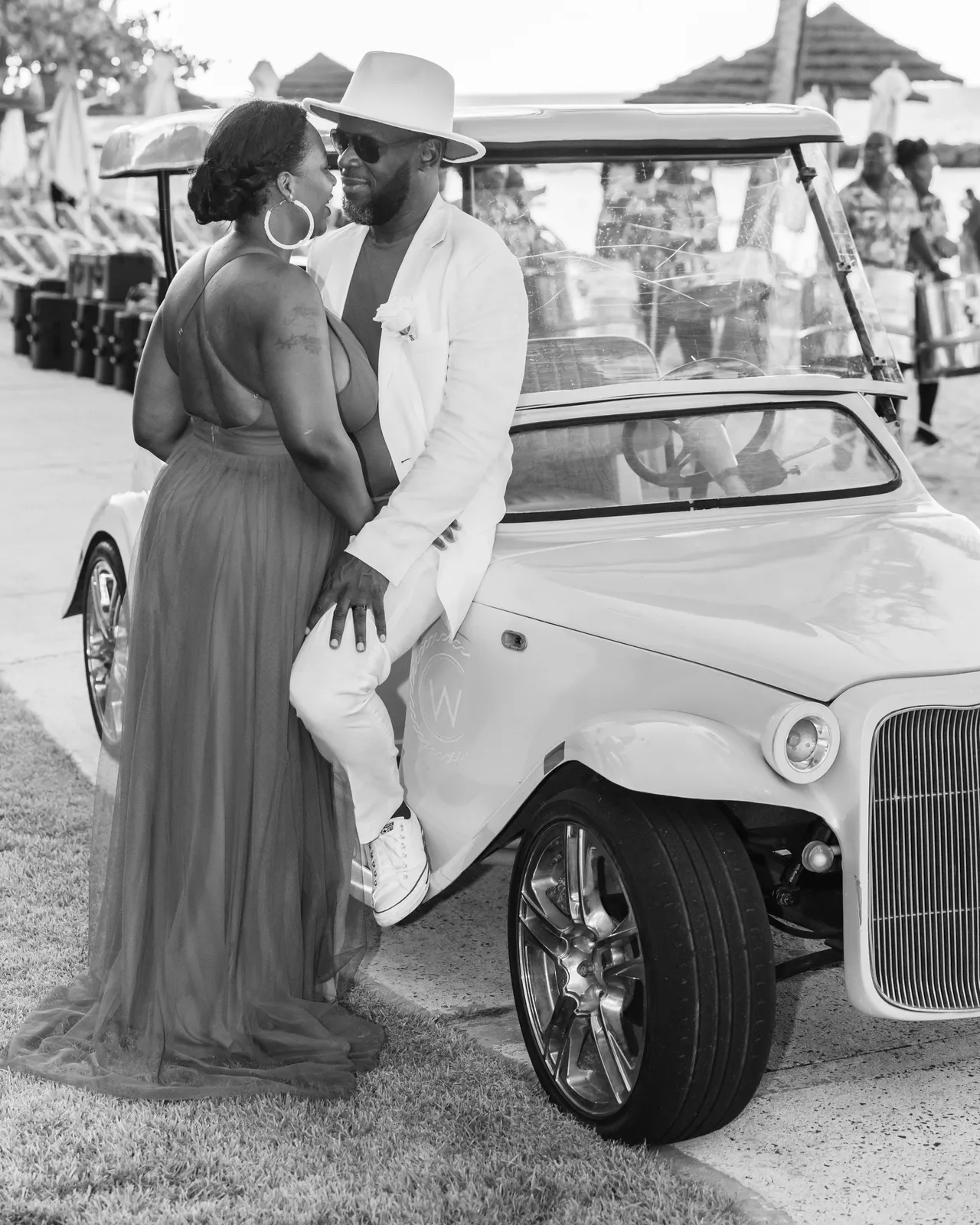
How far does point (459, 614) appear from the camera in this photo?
12.7 feet

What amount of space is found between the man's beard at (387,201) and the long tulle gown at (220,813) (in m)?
0.61

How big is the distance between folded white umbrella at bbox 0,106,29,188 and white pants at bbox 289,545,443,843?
92.7 feet

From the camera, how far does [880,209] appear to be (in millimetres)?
12234

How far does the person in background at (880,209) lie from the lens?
12.2m

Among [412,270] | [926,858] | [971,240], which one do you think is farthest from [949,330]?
[926,858]

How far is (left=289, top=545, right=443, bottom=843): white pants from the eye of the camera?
3691 millimetres

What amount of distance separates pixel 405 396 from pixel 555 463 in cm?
51

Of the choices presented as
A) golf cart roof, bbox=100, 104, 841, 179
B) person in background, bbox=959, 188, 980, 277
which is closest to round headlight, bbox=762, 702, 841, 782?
golf cart roof, bbox=100, 104, 841, 179

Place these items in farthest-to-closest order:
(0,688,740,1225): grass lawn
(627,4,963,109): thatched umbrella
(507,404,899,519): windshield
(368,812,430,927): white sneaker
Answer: (627,4,963,109): thatched umbrella → (507,404,899,519): windshield → (368,812,430,927): white sneaker → (0,688,740,1225): grass lawn

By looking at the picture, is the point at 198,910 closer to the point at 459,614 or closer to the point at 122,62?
the point at 459,614

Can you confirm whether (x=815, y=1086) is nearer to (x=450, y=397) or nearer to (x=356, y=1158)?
(x=356, y=1158)

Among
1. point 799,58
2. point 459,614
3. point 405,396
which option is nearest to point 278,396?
point 405,396

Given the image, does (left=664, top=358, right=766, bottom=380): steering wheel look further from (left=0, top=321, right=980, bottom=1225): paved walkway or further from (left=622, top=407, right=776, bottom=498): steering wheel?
(left=0, top=321, right=980, bottom=1225): paved walkway

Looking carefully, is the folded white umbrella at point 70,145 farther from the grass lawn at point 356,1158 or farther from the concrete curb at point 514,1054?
the grass lawn at point 356,1158
